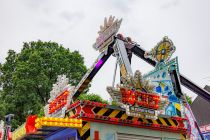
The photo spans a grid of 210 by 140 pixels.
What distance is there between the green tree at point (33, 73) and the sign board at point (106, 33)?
41.6ft

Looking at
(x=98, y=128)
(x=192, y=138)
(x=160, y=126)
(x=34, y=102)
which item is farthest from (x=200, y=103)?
(x=98, y=128)

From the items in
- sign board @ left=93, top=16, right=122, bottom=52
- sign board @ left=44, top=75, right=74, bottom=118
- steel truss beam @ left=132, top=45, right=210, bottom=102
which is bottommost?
sign board @ left=44, top=75, right=74, bottom=118

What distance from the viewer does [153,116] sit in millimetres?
12562

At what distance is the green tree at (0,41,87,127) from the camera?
34.5 m

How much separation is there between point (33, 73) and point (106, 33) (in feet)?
51.6

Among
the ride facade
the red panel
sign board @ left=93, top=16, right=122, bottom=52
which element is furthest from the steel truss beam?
the red panel

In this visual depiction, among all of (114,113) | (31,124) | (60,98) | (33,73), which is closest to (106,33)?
(60,98)

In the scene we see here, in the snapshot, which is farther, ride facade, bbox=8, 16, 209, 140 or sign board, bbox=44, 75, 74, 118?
sign board, bbox=44, 75, 74, 118

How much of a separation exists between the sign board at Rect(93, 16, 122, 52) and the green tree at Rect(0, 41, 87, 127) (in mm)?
12669

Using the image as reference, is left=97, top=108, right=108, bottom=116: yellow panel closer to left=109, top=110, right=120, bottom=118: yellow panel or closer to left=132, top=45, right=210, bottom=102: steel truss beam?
left=109, top=110, right=120, bottom=118: yellow panel

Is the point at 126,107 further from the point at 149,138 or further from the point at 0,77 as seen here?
the point at 0,77

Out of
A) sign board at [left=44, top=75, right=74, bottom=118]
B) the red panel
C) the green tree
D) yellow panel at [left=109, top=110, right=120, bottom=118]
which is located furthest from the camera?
the green tree

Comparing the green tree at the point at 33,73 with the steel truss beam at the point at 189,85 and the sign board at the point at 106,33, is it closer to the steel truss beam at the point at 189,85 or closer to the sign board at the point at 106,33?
the sign board at the point at 106,33

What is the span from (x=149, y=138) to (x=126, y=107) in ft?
5.60
